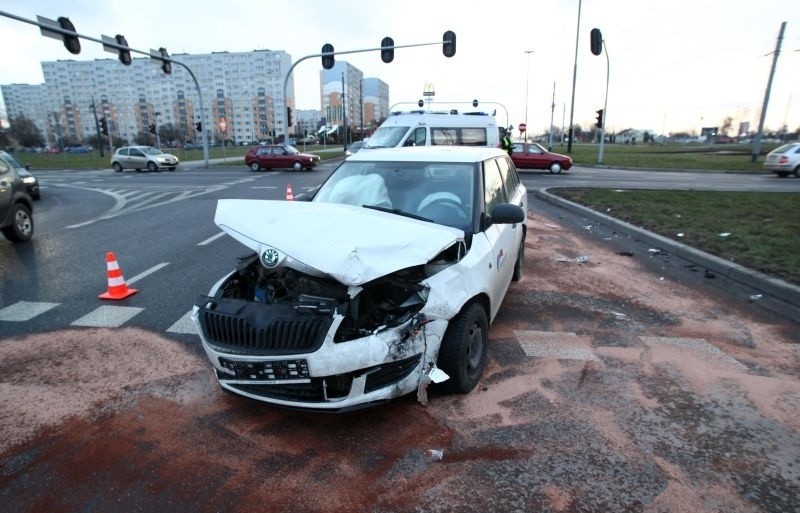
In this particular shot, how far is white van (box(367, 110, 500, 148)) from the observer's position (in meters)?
16.5

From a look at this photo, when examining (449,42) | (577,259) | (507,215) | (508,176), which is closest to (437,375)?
(507,215)

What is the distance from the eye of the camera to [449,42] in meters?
20.4

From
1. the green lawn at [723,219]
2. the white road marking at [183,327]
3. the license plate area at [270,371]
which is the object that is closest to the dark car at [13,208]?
the white road marking at [183,327]

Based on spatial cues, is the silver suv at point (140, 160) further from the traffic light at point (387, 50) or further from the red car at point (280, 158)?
the traffic light at point (387, 50)

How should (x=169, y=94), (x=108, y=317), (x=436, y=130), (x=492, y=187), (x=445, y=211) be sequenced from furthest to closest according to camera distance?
(x=169, y=94)
(x=436, y=130)
(x=108, y=317)
(x=492, y=187)
(x=445, y=211)

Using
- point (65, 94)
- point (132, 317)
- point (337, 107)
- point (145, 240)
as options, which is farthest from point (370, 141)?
point (65, 94)

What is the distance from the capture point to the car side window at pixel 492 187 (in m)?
4.28

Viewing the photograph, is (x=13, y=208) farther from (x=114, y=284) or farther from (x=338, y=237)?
(x=338, y=237)

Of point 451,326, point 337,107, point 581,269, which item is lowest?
point 581,269

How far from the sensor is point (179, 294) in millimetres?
5719

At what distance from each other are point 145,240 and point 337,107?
283ft

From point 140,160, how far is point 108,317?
96.4ft

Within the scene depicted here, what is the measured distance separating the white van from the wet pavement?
12.9 metres

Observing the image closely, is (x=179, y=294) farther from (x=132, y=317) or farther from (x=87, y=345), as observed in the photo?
(x=87, y=345)
